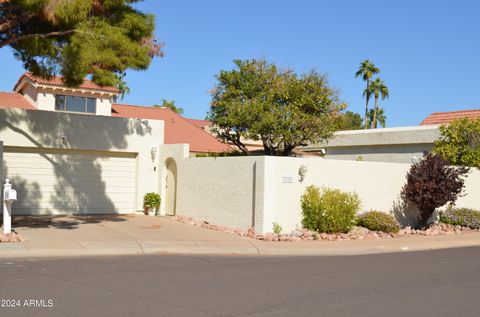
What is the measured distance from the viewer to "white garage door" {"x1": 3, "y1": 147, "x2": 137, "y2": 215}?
20.0 m

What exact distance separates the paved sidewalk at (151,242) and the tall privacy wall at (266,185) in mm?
1010

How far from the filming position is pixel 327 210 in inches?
712

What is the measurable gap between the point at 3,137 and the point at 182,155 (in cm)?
596

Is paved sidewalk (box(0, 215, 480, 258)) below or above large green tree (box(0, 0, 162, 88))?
below

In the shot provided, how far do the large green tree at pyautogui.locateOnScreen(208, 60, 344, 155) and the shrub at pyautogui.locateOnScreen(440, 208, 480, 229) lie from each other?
5.62 metres

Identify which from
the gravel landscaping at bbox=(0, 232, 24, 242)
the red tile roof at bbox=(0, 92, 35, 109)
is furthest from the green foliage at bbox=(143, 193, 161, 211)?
the red tile roof at bbox=(0, 92, 35, 109)

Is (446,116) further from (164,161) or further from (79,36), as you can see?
(79,36)

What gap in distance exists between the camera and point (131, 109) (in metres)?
35.0

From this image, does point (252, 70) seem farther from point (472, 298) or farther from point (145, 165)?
point (472, 298)

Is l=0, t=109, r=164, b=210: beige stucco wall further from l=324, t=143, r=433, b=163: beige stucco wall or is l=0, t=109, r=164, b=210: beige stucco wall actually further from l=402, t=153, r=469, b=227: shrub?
l=324, t=143, r=433, b=163: beige stucco wall

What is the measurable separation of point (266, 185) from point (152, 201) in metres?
5.77

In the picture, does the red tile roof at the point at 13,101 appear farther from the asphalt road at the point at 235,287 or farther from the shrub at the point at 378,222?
the asphalt road at the point at 235,287

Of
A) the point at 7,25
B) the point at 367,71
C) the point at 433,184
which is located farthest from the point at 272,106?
the point at 367,71

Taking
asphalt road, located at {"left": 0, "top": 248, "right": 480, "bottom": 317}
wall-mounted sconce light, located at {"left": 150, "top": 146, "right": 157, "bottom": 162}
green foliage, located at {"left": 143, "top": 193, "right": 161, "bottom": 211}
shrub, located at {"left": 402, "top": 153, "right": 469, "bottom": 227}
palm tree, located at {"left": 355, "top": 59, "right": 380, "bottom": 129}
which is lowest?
asphalt road, located at {"left": 0, "top": 248, "right": 480, "bottom": 317}
